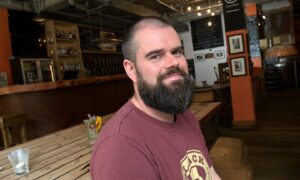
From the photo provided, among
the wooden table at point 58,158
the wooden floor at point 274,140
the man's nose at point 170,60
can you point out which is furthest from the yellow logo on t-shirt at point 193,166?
the wooden floor at point 274,140

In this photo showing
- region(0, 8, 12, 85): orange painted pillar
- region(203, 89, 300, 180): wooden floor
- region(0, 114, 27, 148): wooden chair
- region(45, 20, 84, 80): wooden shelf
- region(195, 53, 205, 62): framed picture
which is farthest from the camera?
region(195, 53, 205, 62): framed picture

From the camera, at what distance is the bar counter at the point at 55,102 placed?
4.50 metres

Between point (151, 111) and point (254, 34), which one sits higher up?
point (254, 34)

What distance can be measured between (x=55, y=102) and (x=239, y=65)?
3.43m

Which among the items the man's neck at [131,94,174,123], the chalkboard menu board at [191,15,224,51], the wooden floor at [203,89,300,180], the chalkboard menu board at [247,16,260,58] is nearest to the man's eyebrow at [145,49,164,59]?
the man's neck at [131,94,174,123]

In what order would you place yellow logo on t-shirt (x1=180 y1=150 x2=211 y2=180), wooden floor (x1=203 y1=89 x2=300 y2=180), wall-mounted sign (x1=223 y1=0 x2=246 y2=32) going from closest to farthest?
1. yellow logo on t-shirt (x1=180 y1=150 x2=211 y2=180)
2. wooden floor (x1=203 y1=89 x2=300 y2=180)
3. wall-mounted sign (x1=223 y1=0 x2=246 y2=32)

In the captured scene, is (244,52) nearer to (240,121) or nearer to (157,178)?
(240,121)

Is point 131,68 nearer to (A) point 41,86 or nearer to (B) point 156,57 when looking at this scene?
(B) point 156,57

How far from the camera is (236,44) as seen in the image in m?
5.30

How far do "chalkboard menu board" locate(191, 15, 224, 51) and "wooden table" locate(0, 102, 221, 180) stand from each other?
868 cm

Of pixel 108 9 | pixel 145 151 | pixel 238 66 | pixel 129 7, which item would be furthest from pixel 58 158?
pixel 129 7

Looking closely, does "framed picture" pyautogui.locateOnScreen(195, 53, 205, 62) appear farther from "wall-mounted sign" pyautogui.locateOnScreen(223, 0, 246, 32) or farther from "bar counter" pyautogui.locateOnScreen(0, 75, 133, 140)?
"wall-mounted sign" pyautogui.locateOnScreen(223, 0, 246, 32)

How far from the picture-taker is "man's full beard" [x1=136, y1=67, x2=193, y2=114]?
3.74 feet

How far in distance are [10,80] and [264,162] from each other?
18.8 feet
